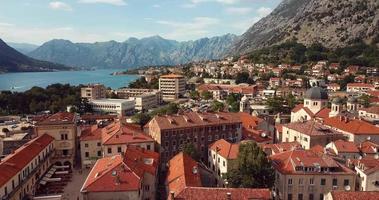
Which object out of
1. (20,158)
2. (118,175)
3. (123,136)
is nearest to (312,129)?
(123,136)

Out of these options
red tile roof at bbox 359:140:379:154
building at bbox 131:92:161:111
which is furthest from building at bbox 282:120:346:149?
building at bbox 131:92:161:111

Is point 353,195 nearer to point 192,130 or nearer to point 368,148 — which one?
point 368,148

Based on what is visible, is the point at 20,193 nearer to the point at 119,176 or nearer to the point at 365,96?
the point at 119,176

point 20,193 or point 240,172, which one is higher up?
point 240,172

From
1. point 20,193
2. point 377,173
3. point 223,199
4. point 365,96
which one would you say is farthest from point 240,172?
point 365,96

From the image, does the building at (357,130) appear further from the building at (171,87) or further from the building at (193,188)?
the building at (171,87)

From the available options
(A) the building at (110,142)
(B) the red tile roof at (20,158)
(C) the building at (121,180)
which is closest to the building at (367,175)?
(C) the building at (121,180)
